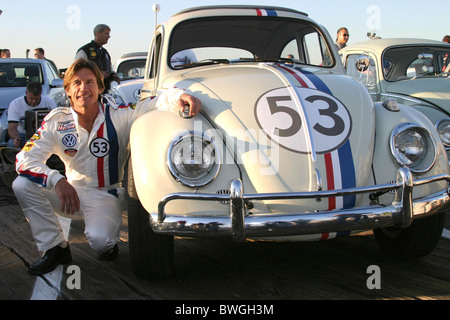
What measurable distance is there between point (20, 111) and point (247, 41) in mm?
3307

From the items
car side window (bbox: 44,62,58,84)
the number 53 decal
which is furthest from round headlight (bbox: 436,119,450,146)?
car side window (bbox: 44,62,58,84)

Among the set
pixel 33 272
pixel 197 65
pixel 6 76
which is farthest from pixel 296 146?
pixel 6 76

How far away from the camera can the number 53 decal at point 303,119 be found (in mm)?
2764

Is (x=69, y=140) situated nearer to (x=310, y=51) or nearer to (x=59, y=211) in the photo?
(x=59, y=211)

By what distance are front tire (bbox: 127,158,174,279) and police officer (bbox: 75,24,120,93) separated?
15.0 ft

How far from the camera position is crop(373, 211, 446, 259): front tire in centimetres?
309

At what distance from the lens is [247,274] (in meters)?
3.08

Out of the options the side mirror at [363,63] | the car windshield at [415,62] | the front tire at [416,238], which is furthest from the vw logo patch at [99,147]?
the car windshield at [415,62]

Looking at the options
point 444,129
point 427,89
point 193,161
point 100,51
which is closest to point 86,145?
point 193,161

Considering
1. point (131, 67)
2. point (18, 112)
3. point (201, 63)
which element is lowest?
point (18, 112)

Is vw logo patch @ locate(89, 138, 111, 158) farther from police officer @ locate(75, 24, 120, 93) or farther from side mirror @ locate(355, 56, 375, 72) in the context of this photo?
police officer @ locate(75, 24, 120, 93)

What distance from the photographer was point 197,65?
4.00 m

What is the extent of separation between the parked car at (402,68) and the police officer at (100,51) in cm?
331
